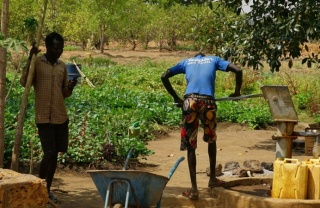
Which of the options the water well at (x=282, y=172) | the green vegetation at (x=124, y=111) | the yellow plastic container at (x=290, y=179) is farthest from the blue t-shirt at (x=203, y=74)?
the green vegetation at (x=124, y=111)

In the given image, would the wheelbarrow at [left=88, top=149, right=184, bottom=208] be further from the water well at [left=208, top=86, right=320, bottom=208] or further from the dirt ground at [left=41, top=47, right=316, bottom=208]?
the dirt ground at [left=41, top=47, right=316, bottom=208]

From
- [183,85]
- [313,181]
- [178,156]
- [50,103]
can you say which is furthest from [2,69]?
[183,85]

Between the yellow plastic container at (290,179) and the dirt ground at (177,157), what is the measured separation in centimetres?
99

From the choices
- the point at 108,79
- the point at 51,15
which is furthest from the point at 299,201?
the point at 51,15

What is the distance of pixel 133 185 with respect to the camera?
17.4ft

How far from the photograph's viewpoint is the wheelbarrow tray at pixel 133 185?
5203 mm

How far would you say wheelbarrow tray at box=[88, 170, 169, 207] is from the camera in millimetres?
5203

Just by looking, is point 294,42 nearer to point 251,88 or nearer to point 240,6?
point 240,6

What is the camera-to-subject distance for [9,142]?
28.8ft

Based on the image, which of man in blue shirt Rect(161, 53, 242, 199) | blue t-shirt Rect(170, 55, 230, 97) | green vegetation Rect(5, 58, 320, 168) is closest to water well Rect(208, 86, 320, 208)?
man in blue shirt Rect(161, 53, 242, 199)

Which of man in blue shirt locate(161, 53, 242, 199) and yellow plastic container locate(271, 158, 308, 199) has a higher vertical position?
man in blue shirt locate(161, 53, 242, 199)

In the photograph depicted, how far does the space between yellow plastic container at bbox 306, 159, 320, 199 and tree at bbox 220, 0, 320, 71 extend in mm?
4099

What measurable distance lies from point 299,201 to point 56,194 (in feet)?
8.85

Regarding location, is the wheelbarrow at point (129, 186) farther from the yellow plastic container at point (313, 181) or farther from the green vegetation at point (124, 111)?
the yellow plastic container at point (313, 181)
